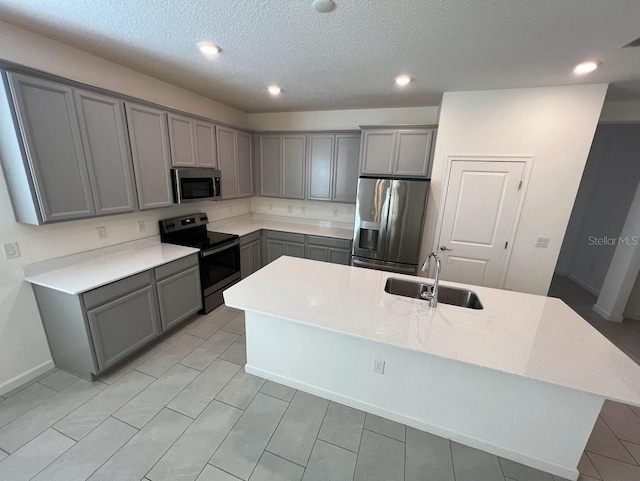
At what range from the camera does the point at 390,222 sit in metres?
3.14

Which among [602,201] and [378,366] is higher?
[602,201]

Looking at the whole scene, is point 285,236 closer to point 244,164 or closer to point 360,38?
point 244,164

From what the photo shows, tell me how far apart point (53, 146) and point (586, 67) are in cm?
422

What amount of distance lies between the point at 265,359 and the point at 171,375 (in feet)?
2.70

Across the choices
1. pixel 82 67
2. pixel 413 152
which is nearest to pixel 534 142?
pixel 413 152

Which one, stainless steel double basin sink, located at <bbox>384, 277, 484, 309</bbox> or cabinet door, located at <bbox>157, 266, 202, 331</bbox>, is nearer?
stainless steel double basin sink, located at <bbox>384, 277, 484, 309</bbox>

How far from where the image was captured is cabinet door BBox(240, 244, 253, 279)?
3.72 metres

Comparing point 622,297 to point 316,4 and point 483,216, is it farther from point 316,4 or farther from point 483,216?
point 316,4

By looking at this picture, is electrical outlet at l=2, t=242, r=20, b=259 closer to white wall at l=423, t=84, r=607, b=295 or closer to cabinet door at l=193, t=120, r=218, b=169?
cabinet door at l=193, t=120, r=218, b=169

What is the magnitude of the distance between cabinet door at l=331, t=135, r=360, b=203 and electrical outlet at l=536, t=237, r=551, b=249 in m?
2.26

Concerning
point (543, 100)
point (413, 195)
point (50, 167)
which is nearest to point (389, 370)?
point (413, 195)

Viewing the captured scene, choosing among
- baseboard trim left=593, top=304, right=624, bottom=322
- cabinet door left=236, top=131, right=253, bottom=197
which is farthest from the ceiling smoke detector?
baseboard trim left=593, top=304, right=624, bottom=322

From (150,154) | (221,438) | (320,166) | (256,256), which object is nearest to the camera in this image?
(221,438)

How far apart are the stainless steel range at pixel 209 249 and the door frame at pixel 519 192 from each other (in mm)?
2669
